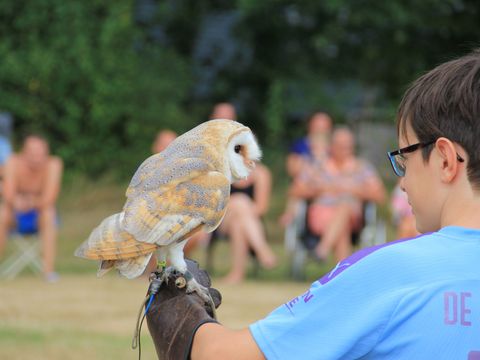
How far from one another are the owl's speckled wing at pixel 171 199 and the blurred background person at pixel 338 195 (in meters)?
6.32

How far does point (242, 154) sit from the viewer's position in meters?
2.12

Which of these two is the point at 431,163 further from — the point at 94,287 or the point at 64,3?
the point at 64,3

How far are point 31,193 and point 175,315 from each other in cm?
720

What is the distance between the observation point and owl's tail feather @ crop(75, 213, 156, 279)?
1917 mm

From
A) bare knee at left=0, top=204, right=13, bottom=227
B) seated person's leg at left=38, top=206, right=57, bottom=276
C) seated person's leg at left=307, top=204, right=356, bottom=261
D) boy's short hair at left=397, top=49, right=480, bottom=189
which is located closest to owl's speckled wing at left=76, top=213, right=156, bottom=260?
boy's short hair at left=397, top=49, right=480, bottom=189

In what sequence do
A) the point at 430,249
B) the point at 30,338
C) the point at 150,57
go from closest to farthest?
the point at 430,249
the point at 30,338
the point at 150,57

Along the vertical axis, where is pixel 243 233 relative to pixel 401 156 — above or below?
below

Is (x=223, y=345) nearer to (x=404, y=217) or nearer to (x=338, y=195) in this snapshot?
(x=404, y=217)

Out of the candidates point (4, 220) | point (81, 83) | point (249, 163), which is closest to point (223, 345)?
point (249, 163)

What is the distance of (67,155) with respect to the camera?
538 inches

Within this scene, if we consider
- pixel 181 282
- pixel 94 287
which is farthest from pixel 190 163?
pixel 94 287

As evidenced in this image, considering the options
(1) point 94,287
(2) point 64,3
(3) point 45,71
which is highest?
(2) point 64,3

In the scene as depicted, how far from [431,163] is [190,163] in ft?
2.11

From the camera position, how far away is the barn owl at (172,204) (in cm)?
191
